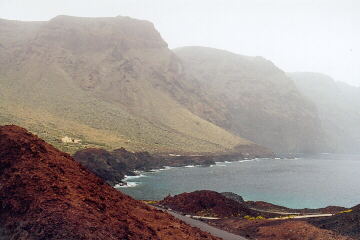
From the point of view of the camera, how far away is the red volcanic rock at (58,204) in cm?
1336

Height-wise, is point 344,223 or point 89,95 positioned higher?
point 89,95

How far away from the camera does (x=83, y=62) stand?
178m

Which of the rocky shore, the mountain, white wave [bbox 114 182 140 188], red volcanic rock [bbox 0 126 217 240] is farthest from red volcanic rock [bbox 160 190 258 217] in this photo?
the mountain

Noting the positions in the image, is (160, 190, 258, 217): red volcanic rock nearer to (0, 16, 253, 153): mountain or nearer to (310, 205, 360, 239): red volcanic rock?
(310, 205, 360, 239): red volcanic rock

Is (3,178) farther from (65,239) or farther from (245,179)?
(245,179)

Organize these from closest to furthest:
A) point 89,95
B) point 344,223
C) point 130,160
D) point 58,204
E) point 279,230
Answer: point 58,204, point 344,223, point 279,230, point 130,160, point 89,95

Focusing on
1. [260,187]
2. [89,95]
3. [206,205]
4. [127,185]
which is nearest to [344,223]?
[206,205]

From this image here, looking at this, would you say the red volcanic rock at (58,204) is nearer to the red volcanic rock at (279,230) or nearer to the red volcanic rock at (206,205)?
the red volcanic rock at (279,230)

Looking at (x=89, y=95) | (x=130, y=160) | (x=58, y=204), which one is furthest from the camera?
(x=89, y=95)

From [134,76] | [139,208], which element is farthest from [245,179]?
[134,76]

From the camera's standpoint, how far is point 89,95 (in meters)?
158

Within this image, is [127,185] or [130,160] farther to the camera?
[130,160]

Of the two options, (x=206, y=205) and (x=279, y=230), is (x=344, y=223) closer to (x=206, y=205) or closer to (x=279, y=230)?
(x=279, y=230)

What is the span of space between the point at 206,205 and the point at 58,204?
26077 mm
